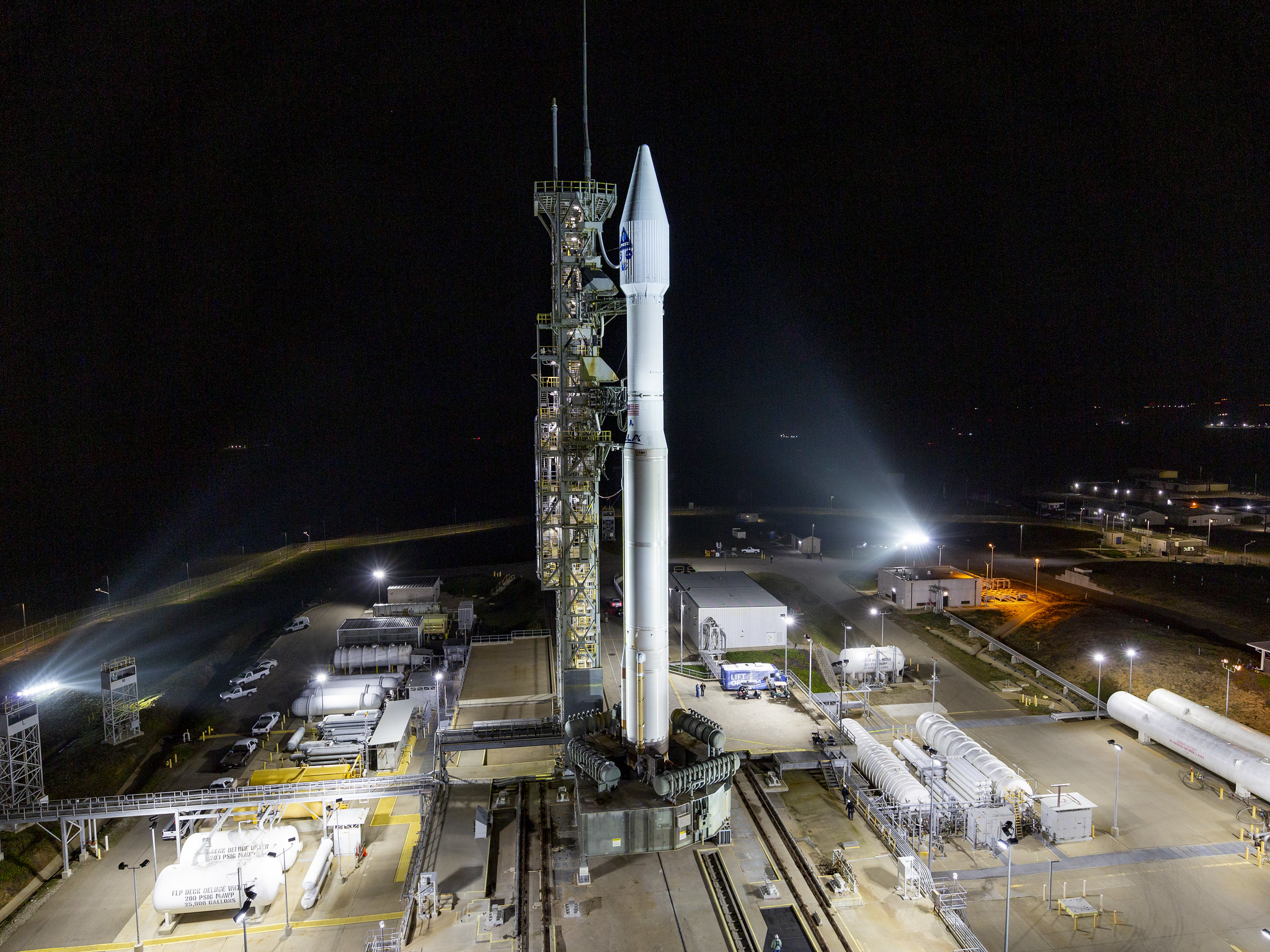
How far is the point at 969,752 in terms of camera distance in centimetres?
3203

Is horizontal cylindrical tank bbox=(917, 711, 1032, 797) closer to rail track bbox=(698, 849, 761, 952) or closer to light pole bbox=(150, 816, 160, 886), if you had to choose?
rail track bbox=(698, 849, 761, 952)

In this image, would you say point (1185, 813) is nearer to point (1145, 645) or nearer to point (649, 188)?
point (1145, 645)

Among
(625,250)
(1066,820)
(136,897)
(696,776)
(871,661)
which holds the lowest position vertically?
(136,897)

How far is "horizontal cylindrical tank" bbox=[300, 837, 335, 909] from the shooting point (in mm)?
25906

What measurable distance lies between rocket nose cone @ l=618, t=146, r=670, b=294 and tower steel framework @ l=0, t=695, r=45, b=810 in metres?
32.5

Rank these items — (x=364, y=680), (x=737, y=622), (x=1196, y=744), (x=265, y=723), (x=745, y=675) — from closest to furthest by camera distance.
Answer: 1. (x=1196, y=744)
2. (x=265, y=723)
3. (x=745, y=675)
4. (x=364, y=680)
5. (x=737, y=622)

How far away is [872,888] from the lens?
2319 cm

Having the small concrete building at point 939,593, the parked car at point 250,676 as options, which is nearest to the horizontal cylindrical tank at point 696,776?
the parked car at point 250,676

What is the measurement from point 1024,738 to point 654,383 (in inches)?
1143

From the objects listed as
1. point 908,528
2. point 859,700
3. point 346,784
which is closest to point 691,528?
point 908,528

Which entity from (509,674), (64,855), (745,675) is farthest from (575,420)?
(64,855)

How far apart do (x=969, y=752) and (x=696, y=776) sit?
1642 cm

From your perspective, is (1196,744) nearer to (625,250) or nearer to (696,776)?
(696,776)

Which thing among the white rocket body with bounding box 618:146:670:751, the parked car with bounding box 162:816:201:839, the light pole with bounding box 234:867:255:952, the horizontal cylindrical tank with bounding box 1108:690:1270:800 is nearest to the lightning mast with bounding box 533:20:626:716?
the white rocket body with bounding box 618:146:670:751
